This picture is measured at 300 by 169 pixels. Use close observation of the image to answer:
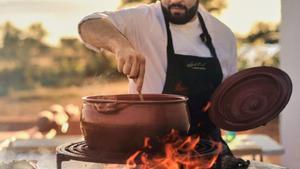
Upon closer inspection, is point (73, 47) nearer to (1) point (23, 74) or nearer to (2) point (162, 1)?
(1) point (23, 74)

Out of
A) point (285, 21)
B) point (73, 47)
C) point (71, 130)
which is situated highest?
point (285, 21)

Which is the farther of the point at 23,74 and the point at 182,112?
the point at 23,74

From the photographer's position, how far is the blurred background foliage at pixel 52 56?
216 inches

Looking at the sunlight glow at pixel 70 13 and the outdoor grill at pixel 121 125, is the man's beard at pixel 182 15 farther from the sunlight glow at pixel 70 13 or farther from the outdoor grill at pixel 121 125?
the sunlight glow at pixel 70 13

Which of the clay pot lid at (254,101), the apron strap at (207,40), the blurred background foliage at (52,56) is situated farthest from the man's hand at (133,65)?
the blurred background foliage at (52,56)

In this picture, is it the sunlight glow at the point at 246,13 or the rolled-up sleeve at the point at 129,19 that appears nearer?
the rolled-up sleeve at the point at 129,19

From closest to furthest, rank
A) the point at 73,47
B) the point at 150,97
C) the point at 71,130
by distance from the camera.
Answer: the point at 150,97 < the point at 71,130 < the point at 73,47

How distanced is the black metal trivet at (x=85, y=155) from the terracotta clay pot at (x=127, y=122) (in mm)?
15

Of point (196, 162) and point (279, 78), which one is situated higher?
point (279, 78)

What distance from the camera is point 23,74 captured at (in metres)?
7.45

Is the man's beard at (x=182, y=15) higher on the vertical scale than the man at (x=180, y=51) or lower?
higher

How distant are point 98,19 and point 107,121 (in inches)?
23.7

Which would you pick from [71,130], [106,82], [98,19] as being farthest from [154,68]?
[71,130]

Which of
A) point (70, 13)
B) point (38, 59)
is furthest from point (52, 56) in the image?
point (70, 13)
